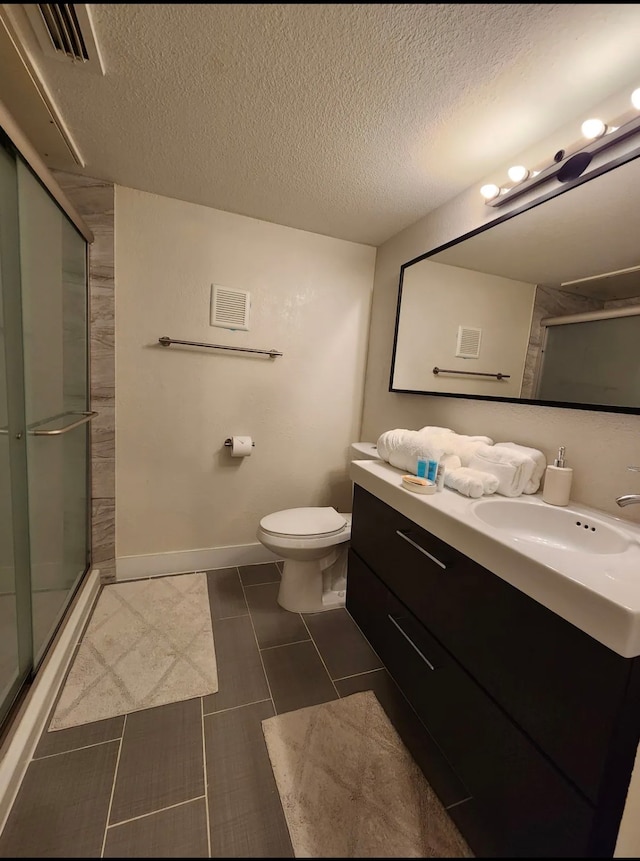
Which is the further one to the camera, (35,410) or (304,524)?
(304,524)

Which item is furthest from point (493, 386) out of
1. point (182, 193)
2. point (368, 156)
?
point (182, 193)

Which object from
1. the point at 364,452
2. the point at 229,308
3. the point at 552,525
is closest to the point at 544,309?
the point at 552,525

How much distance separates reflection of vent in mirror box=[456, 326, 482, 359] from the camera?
152 centimetres

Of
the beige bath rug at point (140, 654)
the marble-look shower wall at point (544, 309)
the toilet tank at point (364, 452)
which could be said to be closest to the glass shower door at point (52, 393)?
the beige bath rug at point (140, 654)

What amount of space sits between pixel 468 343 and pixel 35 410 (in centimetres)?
172

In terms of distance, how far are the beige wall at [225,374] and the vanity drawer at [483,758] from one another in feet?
3.39

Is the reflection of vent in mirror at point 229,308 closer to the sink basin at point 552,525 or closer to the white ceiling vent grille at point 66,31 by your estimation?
the white ceiling vent grille at point 66,31

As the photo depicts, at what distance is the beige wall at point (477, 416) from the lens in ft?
3.43

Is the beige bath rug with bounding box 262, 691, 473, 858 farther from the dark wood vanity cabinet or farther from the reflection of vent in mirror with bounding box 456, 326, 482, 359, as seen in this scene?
the reflection of vent in mirror with bounding box 456, 326, 482, 359

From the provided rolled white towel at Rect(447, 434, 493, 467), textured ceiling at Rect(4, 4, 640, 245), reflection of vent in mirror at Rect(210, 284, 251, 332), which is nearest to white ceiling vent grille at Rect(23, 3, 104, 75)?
textured ceiling at Rect(4, 4, 640, 245)

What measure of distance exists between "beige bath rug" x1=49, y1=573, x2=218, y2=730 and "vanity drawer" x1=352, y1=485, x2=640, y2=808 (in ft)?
3.00

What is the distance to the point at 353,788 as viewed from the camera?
0.77m

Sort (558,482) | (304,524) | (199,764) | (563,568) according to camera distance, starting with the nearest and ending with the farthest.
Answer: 1. (563,568)
2. (199,764)
3. (558,482)
4. (304,524)

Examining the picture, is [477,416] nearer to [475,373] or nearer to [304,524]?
[475,373]
